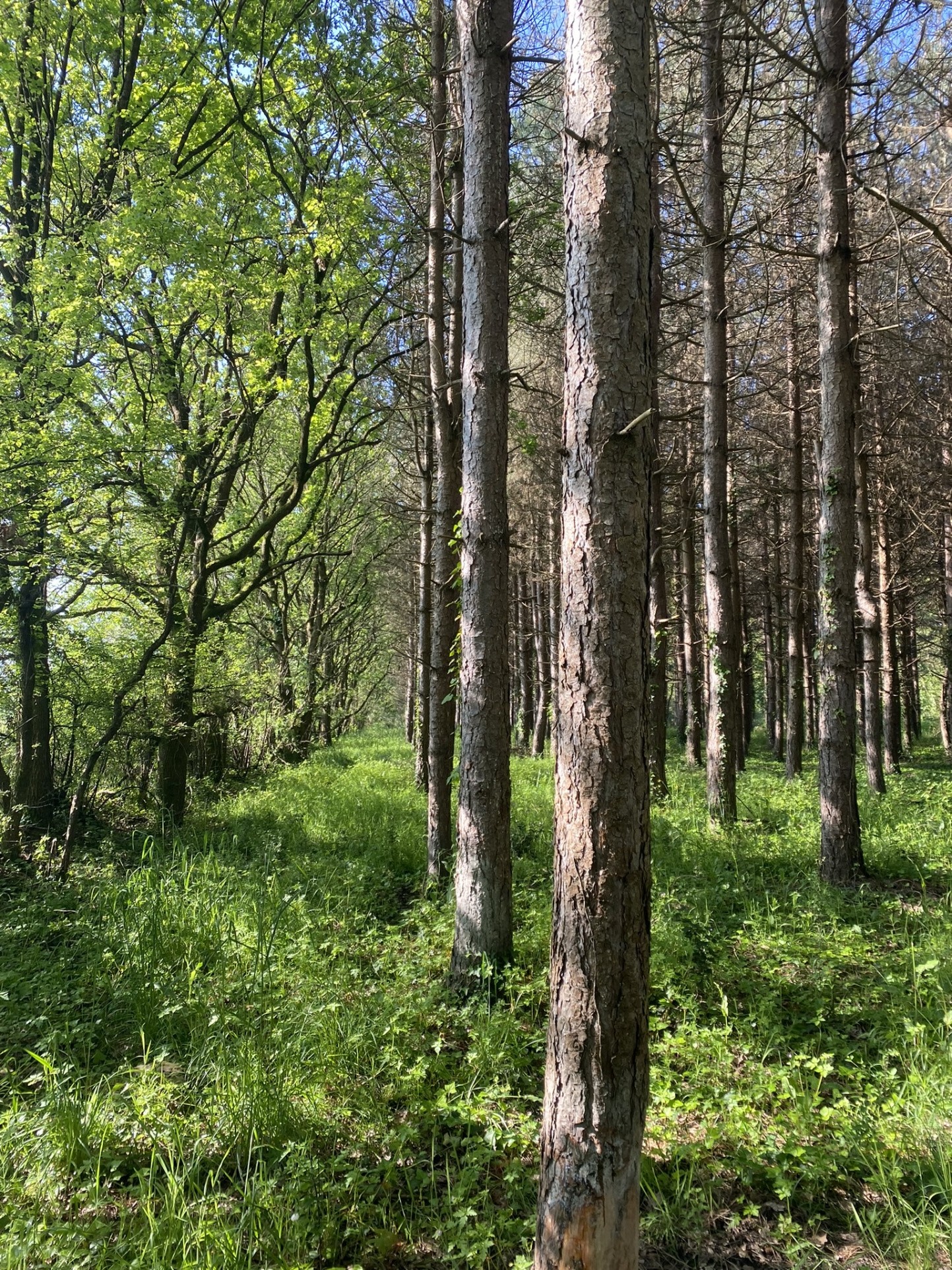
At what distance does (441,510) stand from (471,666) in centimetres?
257

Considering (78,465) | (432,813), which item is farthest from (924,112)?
(78,465)

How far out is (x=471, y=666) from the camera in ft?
15.7

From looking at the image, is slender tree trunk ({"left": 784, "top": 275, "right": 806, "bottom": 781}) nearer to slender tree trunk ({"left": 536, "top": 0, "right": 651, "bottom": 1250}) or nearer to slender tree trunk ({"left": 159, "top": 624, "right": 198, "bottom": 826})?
slender tree trunk ({"left": 536, "top": 0, "right": 651, "bottom": 1250})

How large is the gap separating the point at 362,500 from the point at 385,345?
31.7ft

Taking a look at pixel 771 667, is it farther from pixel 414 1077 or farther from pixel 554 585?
pixel 414 1077

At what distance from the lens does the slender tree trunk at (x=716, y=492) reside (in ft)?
26.5

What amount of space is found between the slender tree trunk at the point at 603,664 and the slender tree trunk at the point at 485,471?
2.32m

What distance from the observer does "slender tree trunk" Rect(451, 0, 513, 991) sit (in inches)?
182

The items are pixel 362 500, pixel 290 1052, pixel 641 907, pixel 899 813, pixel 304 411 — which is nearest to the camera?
pixel 641 907

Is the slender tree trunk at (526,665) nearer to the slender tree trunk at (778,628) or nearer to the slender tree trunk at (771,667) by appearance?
the slender tree trunk at (778,628)

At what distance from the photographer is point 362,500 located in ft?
69.0

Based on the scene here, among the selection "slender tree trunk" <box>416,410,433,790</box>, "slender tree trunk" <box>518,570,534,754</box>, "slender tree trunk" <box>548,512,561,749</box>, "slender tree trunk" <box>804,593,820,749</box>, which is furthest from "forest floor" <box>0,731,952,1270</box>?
"slender tree trunk" <box>804,593,820,749</box>

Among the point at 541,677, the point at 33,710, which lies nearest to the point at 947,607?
the point at 541,677

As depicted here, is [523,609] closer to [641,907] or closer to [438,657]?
[438,657]
